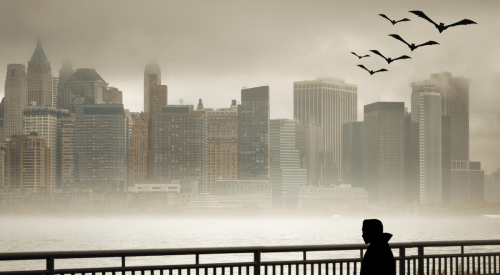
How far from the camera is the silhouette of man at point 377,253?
5504 mm

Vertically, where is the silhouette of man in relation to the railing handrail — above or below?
above

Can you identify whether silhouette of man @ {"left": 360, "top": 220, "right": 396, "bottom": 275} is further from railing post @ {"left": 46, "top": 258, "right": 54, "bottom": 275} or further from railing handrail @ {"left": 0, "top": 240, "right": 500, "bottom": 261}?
railing post @ {"left": 46, "top": 258, "right": 54, "bottom": 275}

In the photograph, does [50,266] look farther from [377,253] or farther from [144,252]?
[377,253]

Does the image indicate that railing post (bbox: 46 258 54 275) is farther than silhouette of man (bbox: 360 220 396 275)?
Yes

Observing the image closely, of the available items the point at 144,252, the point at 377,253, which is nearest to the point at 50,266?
the point at 144,252

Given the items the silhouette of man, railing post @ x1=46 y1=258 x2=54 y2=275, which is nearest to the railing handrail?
railing post @ x1=46 y1=258 x2=54 y2=275

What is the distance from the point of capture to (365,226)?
557cm

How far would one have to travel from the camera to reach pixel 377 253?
18.1 feet

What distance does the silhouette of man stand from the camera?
550cm

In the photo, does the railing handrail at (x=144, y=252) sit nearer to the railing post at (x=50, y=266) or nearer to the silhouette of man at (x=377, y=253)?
the railing post at (x=50, y=266)

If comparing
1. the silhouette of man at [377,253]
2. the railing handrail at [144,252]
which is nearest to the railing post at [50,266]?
the railing handrail at [144,252]

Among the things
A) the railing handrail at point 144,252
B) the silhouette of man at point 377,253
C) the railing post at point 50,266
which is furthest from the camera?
the railing post at point 50,266

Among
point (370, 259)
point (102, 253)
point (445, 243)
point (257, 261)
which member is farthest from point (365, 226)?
point (445, 243)

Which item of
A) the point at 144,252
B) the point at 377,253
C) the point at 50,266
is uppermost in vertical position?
the point at 377,253
